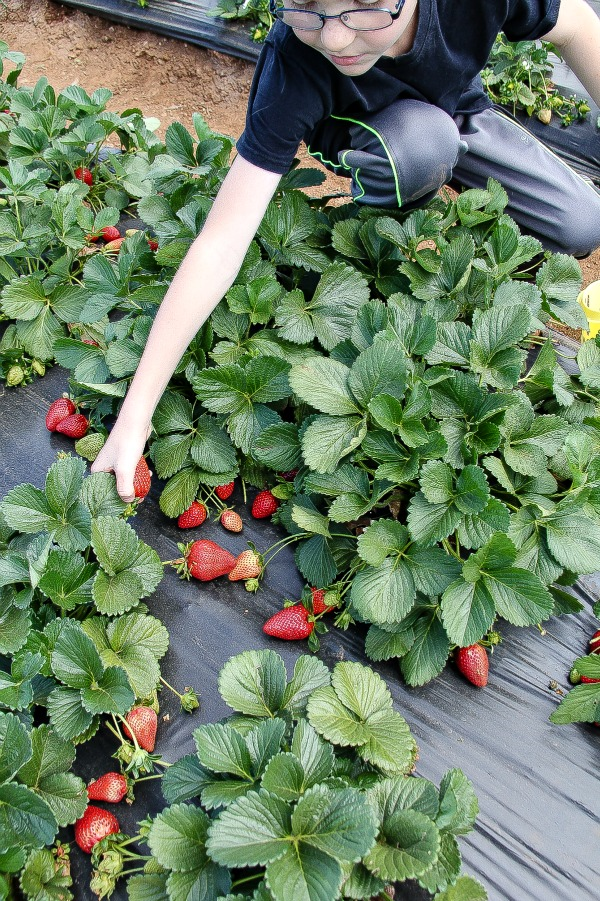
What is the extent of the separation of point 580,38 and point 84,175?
1.27 metres

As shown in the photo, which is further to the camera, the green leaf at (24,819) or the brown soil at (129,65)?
the brown soil at (129,65)

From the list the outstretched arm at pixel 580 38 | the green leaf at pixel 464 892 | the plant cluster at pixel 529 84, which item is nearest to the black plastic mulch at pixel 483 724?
the green leaf at pixel 464 892

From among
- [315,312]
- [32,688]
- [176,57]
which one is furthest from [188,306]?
[176,57]

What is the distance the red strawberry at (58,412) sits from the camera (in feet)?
4.67

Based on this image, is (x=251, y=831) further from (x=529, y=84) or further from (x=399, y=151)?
(x=529, y=84)

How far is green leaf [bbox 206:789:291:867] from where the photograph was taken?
2.48ft

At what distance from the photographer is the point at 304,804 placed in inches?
30.8

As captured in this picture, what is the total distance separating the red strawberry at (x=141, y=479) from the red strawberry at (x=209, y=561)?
0.15 m

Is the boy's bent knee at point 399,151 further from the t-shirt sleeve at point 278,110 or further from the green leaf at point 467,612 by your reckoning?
the green leaf at point 467,612

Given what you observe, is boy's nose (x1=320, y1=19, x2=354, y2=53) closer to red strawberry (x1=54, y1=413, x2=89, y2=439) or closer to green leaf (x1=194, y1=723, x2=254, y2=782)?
red strawberry (x1=54, y1=413, x2=89, y2=439)

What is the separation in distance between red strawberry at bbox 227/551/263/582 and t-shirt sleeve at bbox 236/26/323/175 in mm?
665

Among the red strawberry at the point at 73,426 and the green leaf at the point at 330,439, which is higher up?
the green leaf at the point at 330,439

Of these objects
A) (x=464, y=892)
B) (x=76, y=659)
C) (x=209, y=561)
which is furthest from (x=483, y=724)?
(x=76, y=659)

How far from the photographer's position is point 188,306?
1148 millimetres
